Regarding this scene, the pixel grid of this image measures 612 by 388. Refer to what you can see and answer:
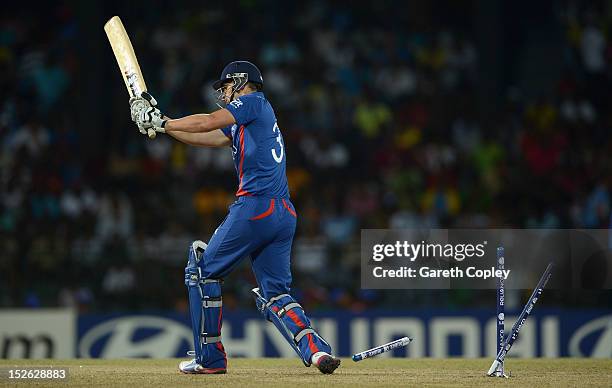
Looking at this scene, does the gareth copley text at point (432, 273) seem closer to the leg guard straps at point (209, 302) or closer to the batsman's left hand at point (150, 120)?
the leg guard straps at point (209, 302)

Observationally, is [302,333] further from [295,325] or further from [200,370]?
[200,370]

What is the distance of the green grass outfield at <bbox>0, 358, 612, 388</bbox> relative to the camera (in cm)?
745

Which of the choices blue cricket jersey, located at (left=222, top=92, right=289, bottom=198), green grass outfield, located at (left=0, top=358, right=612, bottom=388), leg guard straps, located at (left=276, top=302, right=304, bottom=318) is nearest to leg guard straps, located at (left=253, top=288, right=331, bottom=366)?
leg guard straps, located at (left=276, top=302, right=304, bottom=318)

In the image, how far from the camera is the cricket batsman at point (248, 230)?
25.9 ft

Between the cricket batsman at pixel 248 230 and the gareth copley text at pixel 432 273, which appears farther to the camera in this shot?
the gareth copley text at pixel 432 273

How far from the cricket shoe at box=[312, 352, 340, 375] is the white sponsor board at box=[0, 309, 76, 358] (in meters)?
6.23

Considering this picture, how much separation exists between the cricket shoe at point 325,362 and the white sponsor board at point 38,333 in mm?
6234

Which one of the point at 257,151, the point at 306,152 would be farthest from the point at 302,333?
the point at 306,152

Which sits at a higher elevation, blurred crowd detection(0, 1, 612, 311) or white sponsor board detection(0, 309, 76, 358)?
blurred crowd detection(0, 1, 612, 311)

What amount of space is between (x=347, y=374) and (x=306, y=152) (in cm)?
832

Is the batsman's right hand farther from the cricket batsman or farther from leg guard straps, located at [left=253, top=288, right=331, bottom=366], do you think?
leg guard straps, located at [left=253, top=288, right=331, bottom=366]

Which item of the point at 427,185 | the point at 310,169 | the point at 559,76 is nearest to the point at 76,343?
the point at 310,169

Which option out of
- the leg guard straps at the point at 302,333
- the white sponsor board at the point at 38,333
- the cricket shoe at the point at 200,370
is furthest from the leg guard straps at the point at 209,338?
the white sponsor board at the point at 38,333

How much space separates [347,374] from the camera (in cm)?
808
